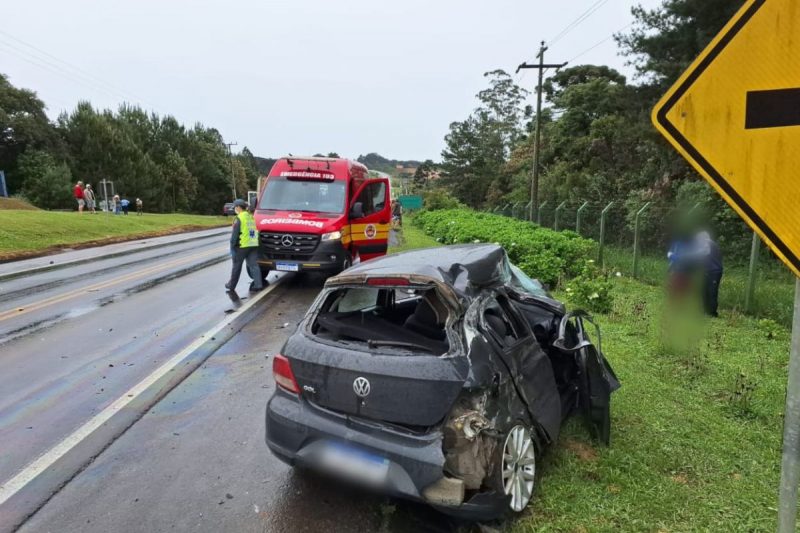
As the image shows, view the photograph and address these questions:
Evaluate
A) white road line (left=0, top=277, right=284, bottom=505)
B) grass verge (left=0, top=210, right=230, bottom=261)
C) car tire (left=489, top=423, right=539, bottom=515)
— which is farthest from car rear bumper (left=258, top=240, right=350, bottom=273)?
grass verge (left=0, top=210, right=230, bottom=261)

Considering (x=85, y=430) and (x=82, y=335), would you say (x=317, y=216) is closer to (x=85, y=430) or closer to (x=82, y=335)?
(x=82, y=335)

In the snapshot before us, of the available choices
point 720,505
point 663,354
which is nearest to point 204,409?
point 720,505

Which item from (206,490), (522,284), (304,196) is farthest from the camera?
(304,196)

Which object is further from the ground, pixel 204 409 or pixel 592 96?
pixel 592 96

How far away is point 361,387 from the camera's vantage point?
2.96 metres

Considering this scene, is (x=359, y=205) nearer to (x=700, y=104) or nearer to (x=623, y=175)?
(x=700, y=104)

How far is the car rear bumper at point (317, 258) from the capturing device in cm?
997

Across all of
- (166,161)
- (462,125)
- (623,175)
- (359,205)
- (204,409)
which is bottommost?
(204,409)

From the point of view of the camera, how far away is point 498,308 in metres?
3.48

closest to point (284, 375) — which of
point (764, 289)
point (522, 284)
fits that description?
point (522, 284)

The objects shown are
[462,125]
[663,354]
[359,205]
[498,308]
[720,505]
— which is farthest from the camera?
[462,125]

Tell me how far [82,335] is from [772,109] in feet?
25.7

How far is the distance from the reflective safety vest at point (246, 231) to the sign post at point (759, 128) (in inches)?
351

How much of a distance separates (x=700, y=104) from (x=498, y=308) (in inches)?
76.1
